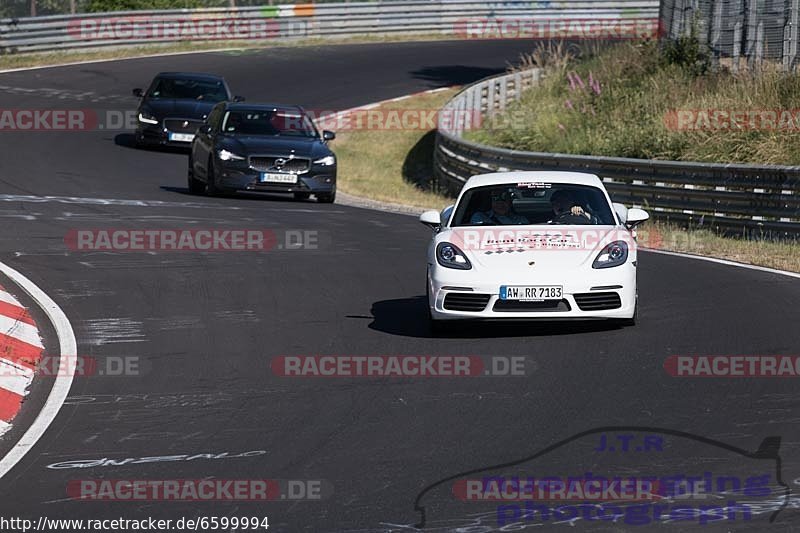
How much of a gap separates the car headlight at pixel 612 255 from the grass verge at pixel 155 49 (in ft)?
107

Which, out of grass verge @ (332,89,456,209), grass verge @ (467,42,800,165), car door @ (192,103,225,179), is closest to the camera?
car door @ (192,103,225,179)

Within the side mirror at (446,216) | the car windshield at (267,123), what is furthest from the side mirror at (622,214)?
the car windshield at (267,123)

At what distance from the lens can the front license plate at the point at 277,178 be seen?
22587 mm

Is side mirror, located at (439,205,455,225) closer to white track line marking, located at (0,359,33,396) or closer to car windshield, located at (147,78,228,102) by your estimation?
white track line marking, located at (0,359,33,396)

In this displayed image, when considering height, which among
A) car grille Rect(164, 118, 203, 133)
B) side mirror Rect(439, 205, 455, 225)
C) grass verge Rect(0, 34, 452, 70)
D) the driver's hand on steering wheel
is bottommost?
grass verge Rect(0, 34, 452, 70)

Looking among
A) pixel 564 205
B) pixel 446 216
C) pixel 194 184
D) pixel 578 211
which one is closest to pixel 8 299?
pixel 446 216

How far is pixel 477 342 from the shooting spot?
440 inches

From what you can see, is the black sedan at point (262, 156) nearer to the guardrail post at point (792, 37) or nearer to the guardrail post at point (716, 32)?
the guardrail post at point (792, 37)

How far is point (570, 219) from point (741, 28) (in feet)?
59.7

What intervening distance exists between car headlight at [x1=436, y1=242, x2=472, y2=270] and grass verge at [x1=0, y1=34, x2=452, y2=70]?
31.9 meters

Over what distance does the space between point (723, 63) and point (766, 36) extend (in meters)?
1.50

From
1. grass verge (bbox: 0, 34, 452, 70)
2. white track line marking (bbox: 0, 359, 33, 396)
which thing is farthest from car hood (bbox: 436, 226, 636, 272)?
grass verge (bbox: 0, 34, 452, 70)

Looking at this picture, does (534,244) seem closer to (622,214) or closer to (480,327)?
(480,327)

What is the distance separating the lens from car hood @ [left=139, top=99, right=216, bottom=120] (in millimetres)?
29812
